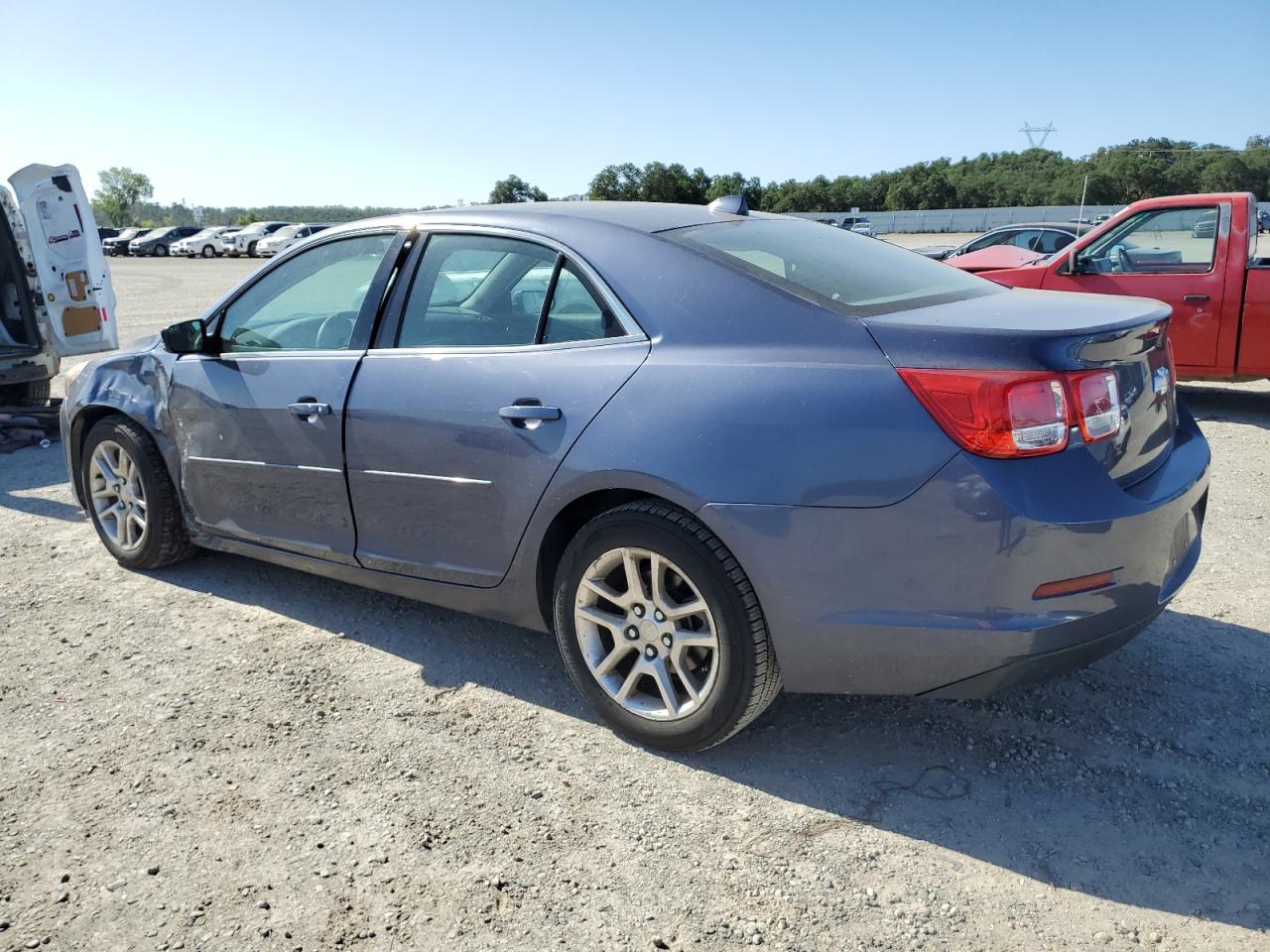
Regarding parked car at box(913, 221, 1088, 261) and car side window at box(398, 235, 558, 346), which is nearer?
car side window at box(398, 235, 558, 346)

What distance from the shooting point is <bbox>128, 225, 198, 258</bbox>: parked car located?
55.0m

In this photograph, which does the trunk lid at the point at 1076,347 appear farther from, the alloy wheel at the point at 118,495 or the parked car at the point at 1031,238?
the parked car at the point at 1031,238

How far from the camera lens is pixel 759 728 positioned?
3262 millimetres

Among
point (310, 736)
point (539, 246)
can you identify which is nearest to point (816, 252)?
point (539, 246)

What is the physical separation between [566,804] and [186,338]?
2.65 metres

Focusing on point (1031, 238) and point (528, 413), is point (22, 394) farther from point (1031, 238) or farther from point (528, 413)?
point (1031, 238)

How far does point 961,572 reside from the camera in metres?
2.54

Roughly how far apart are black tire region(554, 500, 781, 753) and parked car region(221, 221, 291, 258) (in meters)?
50.9

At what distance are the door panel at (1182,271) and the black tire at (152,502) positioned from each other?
6.97m

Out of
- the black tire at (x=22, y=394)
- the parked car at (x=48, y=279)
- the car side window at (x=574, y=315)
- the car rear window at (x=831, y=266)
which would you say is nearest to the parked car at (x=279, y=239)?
the black tire at (x=22, y=394)

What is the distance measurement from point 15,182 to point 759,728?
7714 mm

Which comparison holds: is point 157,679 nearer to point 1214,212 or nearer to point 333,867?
point 333,867

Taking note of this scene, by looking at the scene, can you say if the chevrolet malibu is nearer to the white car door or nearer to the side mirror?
the side mirror

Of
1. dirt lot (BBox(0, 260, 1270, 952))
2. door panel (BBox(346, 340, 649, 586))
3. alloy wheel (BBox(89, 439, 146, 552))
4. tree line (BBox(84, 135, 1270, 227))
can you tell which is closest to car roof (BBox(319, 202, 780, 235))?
door panel (BBox(346, 340, 649, 586))
